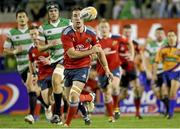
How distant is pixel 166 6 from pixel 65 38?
10.8 metres

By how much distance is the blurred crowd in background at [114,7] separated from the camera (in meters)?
26.7

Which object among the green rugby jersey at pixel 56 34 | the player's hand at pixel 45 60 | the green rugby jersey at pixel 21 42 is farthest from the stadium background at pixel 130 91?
the green rugby jersey at pixel 56 34

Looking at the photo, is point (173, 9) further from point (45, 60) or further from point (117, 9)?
point (45, 60)

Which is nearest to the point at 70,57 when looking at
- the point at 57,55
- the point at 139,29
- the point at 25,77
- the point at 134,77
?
the point at 57,55

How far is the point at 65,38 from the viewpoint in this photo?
16.7 m

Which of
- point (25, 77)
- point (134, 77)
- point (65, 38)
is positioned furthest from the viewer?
point (134, 77)

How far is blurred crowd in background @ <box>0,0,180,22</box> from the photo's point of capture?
87.6 feet

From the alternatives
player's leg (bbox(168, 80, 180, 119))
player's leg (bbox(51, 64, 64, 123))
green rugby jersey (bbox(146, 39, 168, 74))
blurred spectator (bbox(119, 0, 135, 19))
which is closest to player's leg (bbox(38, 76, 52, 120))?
player's leg (bbox(51, 64, 64, 123))

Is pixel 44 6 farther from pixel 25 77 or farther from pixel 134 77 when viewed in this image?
pixel 25 77

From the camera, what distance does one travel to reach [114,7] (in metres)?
27.3

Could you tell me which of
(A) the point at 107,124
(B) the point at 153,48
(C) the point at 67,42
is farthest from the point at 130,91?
(C) the point at 67,42

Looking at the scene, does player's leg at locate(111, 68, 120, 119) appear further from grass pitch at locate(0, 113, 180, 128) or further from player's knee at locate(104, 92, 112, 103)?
player's knee at locate(104, 92, 112, 103)

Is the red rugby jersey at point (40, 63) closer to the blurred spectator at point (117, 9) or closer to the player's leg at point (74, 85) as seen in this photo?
the player's leg at point (74, 85)

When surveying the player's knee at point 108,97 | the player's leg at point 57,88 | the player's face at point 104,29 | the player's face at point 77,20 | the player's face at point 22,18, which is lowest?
the player's knee at point 108,97
